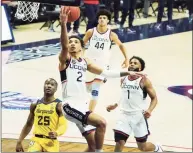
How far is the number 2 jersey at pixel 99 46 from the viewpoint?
8.51m

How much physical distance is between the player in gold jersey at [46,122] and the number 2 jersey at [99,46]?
8.65ft

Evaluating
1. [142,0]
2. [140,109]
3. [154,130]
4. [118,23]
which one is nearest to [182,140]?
[154,130]

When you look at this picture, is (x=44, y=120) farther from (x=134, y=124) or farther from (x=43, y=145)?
(x=134, y=124)

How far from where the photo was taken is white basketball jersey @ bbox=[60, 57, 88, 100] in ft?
20.1

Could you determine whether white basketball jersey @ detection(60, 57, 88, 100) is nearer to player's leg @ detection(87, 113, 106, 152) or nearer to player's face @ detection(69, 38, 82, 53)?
player's face @ detection(69, 38, 82, 53)

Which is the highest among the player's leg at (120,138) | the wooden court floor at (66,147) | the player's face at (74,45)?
the player's face at (74,45)

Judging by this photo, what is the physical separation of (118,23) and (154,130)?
11.0 m

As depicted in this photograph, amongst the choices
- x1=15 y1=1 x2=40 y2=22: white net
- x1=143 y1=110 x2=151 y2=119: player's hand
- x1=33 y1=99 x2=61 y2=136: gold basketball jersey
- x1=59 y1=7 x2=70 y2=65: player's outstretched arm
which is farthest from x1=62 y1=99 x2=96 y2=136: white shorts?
x1=15 y1=1 x2=40 y2=22: white net

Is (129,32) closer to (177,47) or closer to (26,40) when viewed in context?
(177,47)

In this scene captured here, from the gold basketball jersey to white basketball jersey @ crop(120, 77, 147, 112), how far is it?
→ 923 millimetres

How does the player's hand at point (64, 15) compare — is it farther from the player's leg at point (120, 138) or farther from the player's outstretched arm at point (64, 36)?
the player's leg at point (120, 138)

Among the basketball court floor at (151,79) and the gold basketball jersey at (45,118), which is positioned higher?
the gold basketball jersey at (45,118)

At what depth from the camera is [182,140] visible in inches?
306

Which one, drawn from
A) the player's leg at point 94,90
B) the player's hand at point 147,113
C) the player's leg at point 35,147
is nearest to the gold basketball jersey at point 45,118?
the player's leg at point 35,147
